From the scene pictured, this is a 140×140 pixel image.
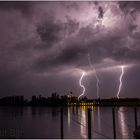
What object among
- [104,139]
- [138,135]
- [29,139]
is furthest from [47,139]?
[138,135]

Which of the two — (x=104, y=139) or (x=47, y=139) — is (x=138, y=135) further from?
(x=47, y=139)

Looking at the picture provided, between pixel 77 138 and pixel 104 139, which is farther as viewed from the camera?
pixel 77 138

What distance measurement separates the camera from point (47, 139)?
110 ft

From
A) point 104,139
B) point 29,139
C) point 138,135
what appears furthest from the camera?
point 29,139

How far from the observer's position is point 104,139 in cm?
3061

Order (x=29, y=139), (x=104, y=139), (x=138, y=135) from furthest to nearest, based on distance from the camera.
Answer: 1. (x=29, y=139)
2. (x=104, y=139)
3. (x=138, y=135)

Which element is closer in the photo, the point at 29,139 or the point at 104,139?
the point at 104,139

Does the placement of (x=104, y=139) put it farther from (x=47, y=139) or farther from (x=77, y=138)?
(x=47, y=139)

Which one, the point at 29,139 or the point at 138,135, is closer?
the point at 138,135

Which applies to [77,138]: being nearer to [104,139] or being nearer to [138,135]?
[104,139]

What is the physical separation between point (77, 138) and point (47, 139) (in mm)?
3833

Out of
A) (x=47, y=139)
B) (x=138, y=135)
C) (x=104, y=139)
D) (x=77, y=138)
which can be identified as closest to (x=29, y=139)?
(x=47, y=139)

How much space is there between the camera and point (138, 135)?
21.3m

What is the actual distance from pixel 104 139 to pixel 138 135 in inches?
388
